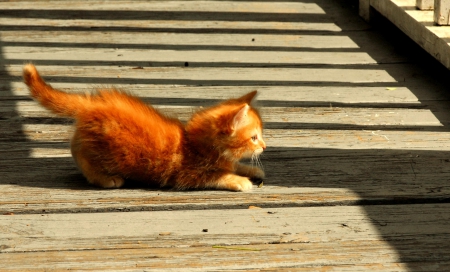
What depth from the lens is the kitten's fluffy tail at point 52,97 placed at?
3.59 metres

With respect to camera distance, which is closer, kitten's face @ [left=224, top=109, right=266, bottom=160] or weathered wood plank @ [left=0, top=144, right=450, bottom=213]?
weathered wood plank @ [left=0, top=144, right=450, bottom=213]

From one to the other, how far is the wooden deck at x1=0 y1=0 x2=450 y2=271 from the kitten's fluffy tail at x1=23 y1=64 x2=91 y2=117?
1.13ft

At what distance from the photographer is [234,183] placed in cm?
356

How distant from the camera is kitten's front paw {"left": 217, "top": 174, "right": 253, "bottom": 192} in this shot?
3549 mm

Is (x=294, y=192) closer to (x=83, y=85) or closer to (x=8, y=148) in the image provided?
(x=8, y=148)

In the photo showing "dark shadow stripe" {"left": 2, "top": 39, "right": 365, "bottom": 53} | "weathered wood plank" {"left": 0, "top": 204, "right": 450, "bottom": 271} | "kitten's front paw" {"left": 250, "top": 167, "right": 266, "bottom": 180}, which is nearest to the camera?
"weathered wood plank" {"left": 0, "top": 204, "right": 450, "bottom": 271}

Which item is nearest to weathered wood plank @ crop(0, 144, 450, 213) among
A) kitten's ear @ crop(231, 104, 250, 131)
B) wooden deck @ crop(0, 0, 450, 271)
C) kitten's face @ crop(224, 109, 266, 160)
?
wooden deck @ crop(0, 0, 450, 271)

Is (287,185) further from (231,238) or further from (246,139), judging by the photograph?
(231,238)

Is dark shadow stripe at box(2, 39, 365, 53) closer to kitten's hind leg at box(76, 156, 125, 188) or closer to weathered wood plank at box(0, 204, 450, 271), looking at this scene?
kitten's hind leg at box(76, 156, 125, 188)

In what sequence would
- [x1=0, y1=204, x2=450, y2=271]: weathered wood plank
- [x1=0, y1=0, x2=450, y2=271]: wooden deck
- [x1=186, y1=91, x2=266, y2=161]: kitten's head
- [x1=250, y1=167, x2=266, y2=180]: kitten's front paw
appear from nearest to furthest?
[x1=0, y1=204, x2=450, y2=271]: weathered wood plank, [x1=0, y1=0, x2=450, y2=271]: wooden deck, [x1=186, y1=91, x2=266, y2=161]: kitten's head, [x1=250, y1=167, x2=266, y2=180]: kitten's front paw

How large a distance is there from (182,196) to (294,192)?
50 cm

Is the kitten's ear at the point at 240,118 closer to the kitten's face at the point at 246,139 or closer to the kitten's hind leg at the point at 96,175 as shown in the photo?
the kitten's face at the point at 246,139

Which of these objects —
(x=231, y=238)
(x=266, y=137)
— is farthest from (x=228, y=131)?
(x=266, y=137)

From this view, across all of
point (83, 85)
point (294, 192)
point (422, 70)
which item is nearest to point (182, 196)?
point (294, 192)
